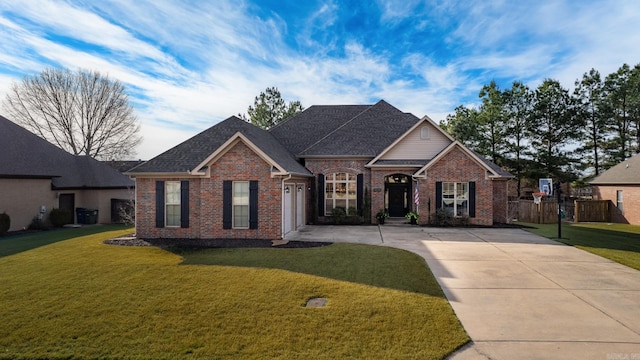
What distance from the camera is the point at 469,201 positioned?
17062 mm

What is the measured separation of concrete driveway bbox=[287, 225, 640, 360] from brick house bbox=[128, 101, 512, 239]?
13.5ft

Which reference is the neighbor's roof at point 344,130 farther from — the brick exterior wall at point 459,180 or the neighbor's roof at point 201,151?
the neighbor's roof at point 201,151

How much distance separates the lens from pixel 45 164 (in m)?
19.3

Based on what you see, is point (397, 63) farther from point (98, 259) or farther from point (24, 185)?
point (24, 185)

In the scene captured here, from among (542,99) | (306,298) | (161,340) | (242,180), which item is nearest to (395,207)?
(242,180)

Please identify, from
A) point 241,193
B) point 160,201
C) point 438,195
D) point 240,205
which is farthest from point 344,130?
point 160,201

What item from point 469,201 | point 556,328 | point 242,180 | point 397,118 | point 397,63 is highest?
point 397,63

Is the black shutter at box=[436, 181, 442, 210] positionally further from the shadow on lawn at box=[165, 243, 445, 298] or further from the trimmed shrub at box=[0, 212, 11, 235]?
the trimmed shrub at box=[0, 212, 11, 235]

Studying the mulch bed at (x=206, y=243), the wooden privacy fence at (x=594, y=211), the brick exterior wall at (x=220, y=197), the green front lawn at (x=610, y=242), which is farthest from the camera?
the wooden privacy fence at (x=594, y=211)

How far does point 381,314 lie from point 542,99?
104 feet

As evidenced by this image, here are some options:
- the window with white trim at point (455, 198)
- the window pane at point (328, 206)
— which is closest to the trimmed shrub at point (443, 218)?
the window with white trim at point (455, 198)

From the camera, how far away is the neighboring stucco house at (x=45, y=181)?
16.9m

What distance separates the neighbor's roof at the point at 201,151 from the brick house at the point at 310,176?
0.15 feet

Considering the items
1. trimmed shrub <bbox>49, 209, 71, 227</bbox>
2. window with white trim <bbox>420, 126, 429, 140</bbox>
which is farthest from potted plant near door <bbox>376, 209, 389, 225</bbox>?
trimmed shrub <bbox>49, 209, 71, 227</bbox>
